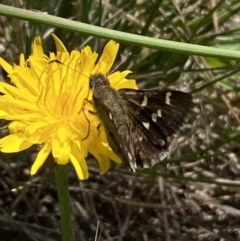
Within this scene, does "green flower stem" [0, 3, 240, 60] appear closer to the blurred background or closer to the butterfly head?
the butterfly head

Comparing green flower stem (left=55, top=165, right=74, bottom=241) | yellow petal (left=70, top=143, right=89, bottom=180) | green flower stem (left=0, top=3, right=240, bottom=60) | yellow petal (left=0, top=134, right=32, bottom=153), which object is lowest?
green flower stem (left=55, top=165, right=74, bottom=241)

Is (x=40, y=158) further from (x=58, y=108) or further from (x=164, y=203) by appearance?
(x=164, y=203)

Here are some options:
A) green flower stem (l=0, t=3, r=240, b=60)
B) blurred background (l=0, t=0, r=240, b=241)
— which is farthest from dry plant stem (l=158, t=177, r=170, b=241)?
green flower stem (l=0, t=3, r=240, b=60)

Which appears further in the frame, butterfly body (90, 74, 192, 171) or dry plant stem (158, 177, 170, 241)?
dry plant stem (158, 177, 170, 241)

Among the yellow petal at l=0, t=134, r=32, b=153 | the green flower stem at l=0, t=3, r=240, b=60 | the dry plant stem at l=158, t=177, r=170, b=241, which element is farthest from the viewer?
the dry plant stem at l=158, t=177, r=170, b=241

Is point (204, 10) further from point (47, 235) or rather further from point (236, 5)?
point (47, 235)

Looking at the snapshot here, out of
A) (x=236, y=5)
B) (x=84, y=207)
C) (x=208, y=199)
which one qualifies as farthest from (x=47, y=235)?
(x=236, y=5)

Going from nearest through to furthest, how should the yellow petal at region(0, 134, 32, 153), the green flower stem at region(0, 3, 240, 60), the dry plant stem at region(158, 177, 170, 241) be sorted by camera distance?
the green flower stem at region(0, 3, 240, 60) → the yellow petal at region(0, 134, 32, 153) → the dry plant stem at region(158, 177, 170, 241)
